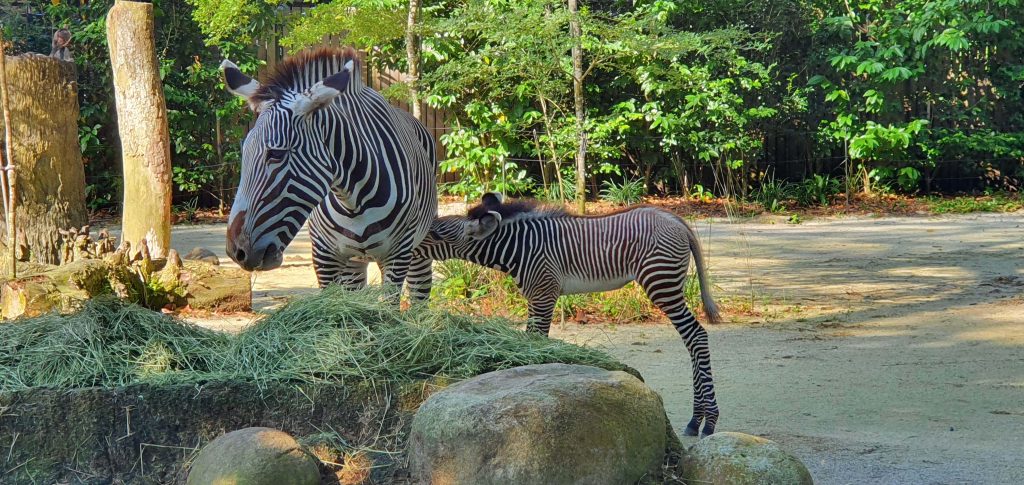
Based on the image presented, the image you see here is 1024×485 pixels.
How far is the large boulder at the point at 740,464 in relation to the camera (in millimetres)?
4164

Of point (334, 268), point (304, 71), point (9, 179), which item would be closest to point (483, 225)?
point (334, 268)

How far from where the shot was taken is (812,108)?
1881 centimetres

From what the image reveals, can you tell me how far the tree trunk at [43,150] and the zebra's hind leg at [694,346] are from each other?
6123mm

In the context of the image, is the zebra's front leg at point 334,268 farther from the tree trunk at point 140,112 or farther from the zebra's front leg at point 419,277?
the tree trunk at point 140,112

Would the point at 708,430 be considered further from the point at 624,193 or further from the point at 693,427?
the point at 624,193

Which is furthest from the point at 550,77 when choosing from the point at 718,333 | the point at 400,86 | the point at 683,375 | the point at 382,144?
the point at 382,144

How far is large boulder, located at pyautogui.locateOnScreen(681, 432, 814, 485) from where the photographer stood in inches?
164

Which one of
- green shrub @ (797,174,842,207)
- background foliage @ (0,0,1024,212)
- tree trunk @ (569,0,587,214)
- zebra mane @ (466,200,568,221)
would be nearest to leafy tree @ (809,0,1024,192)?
background foliage @ (0,0,1024,212)

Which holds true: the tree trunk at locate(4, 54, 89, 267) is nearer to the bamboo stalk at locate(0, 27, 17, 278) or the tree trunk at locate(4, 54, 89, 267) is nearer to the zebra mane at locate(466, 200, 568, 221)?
the bamboo stalk at locate(0, 27, 17, 278)

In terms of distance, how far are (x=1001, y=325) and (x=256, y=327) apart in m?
7.07

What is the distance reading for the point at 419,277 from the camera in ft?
22.8

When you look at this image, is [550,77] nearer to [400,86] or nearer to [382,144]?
[400,86]

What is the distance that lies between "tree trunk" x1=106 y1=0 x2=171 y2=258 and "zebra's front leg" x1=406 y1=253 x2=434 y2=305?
175 inches

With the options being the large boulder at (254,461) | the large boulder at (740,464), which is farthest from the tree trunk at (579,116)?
the large boulder at (254,461)
